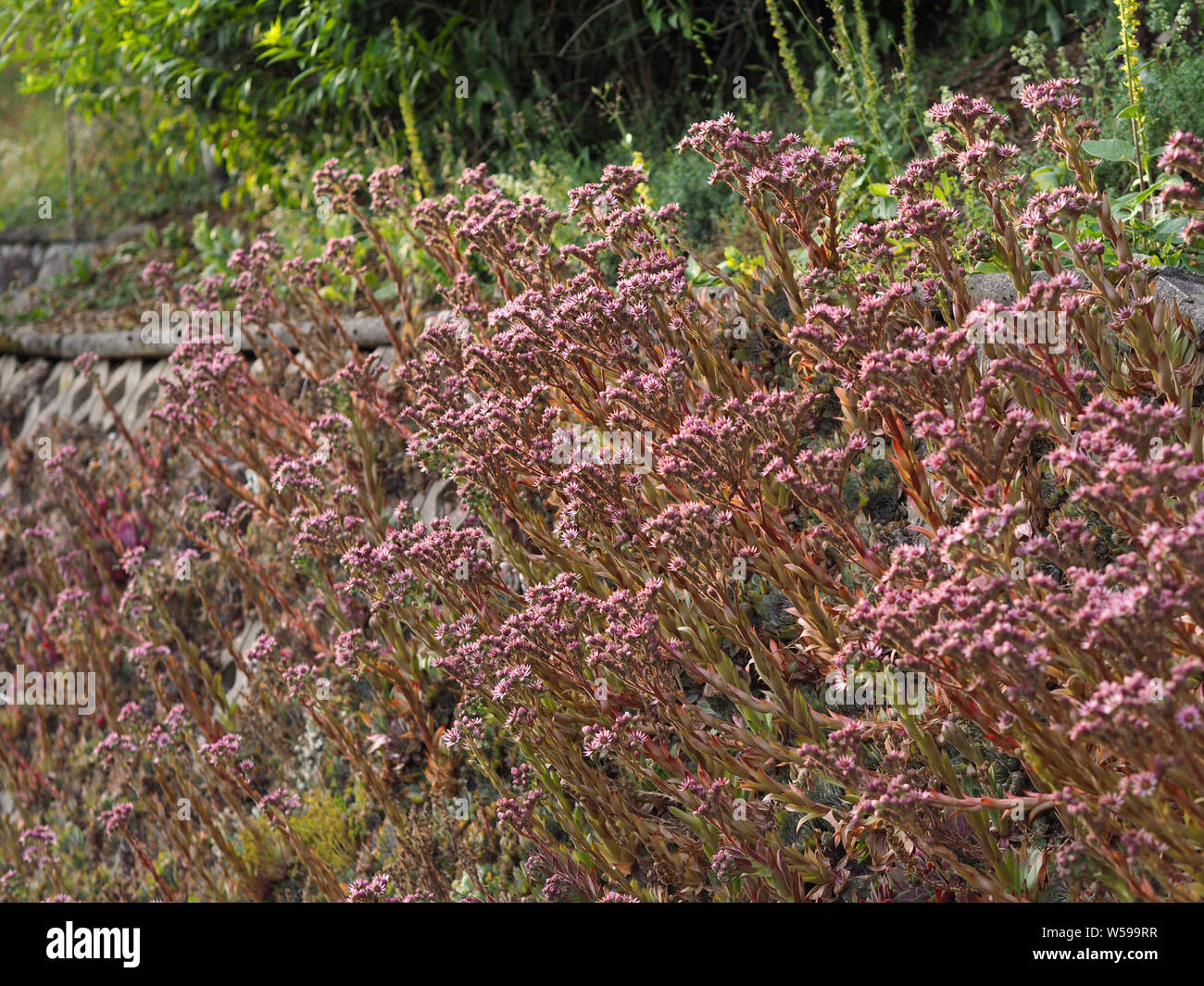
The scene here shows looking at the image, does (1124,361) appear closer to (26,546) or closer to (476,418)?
(476,418)

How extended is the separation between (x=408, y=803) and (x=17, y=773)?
2.86 meters

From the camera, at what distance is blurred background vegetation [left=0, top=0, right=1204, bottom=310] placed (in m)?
5.23

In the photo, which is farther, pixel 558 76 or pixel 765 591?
pixel 558 76

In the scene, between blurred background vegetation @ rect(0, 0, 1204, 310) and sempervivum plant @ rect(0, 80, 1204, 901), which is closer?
sempervivum plant @ rect(0, 80, 1204, 901)

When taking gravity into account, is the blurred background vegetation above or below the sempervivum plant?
above

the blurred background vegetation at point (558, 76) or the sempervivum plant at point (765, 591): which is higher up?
the blurred background vegetation at point (558, 76)

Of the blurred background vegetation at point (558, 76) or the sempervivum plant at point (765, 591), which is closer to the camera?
the sempervivum plant at point (765, 591)

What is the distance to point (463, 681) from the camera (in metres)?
3.23

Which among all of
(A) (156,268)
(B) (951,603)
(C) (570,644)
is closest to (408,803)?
(C) (570,644)

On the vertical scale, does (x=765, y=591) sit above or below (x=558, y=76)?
below

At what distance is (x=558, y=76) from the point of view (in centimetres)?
763

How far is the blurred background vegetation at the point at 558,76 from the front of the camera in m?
5.23

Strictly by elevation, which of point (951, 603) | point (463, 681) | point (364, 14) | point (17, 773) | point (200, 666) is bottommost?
point (17, 773)
